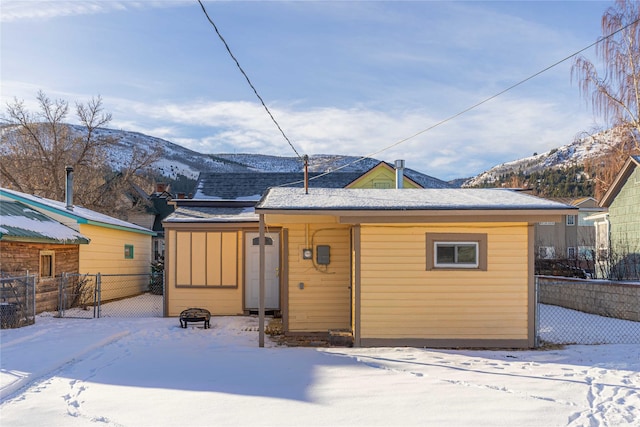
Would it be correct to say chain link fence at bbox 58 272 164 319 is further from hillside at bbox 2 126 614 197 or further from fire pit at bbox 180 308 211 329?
hillside at bbox 2 126 614 197

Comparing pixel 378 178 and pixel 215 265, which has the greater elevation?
pixel 378 178

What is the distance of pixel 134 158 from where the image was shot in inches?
1216

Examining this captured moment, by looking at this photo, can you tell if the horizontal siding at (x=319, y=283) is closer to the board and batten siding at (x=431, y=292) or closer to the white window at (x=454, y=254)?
the board and batten siding at (x=431, y=292)

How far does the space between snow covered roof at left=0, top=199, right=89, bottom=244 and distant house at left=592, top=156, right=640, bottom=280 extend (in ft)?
51.1

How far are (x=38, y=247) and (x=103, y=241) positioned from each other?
3.43m

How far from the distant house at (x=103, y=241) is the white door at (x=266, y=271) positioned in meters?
5.44

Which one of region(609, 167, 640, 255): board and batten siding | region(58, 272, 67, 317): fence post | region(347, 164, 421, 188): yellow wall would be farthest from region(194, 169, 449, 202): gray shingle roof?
region(609, 167, 640, 255): board and batten siding

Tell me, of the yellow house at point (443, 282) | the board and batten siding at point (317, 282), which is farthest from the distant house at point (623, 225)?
the board and batten siding at point (317, 282)

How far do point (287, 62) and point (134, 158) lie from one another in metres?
22.0

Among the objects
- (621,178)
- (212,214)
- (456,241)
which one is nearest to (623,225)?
(621,178)

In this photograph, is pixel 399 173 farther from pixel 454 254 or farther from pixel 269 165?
pixel 269 165

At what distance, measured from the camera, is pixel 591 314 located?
543 inches

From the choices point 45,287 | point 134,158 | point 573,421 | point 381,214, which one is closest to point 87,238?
point 45,287

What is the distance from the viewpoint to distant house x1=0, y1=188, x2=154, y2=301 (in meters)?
15.5
